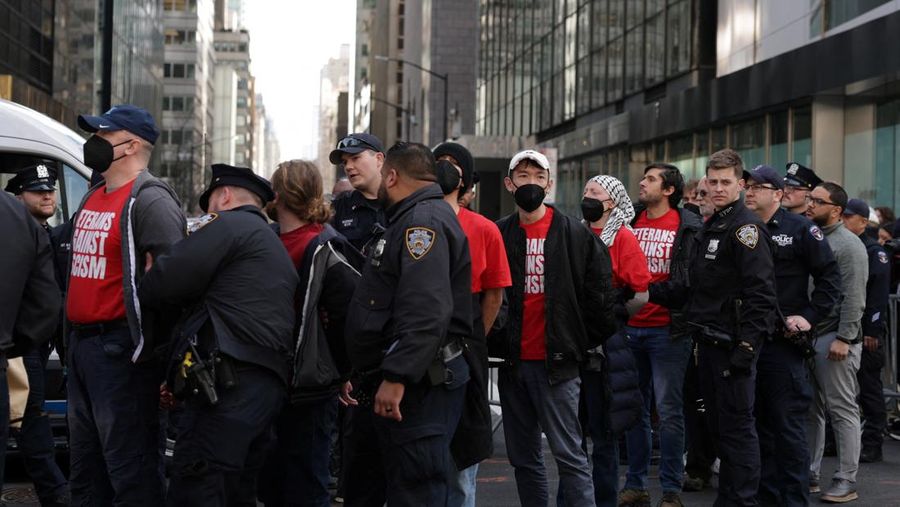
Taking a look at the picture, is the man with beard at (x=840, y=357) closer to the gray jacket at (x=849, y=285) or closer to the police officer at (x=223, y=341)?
the gray jacket at (x=849, y=285)

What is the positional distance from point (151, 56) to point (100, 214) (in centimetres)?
7380

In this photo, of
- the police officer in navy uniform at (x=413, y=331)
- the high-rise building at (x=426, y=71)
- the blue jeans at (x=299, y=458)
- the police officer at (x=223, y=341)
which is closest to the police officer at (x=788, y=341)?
the police officer in navy uniform at (x=413, y=331)

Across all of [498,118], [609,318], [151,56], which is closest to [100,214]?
[609,318]

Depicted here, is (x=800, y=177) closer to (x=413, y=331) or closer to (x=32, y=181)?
(x=413, y=331)

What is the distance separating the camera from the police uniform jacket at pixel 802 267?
7598mm

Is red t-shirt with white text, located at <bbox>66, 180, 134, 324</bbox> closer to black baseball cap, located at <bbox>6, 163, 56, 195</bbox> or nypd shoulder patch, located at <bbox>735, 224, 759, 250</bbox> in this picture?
black baseball cap, located at <bbox>6, 163, 56, 195</bbox>

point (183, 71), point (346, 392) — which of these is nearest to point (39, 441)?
point (346, 392)

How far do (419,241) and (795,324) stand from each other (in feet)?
9.98

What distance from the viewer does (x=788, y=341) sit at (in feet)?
24.1

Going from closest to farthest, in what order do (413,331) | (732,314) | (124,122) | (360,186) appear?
(413,331)
(124,122)
(732,314)
(360,186)

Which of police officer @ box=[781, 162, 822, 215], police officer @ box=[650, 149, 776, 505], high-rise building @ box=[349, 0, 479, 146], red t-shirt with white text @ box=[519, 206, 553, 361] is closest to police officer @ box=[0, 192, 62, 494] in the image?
red t-shirt with white text @ box=[519, 206, 553, 361]

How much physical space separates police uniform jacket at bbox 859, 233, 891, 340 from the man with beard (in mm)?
1295

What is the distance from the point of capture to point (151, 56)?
251 ft

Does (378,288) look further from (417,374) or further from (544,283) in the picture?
(544,283)
